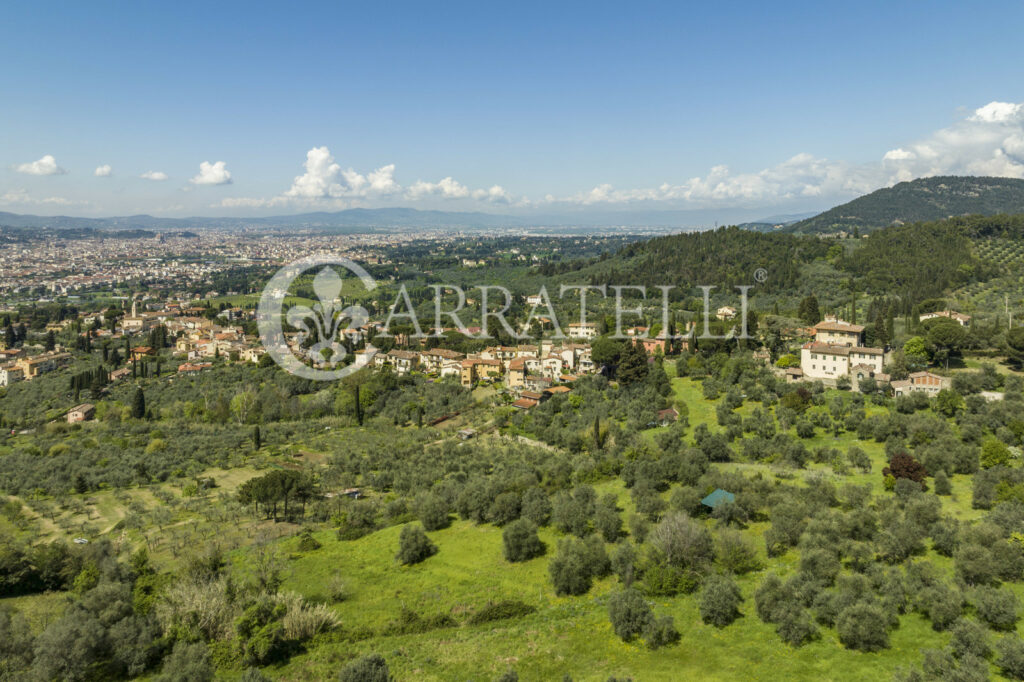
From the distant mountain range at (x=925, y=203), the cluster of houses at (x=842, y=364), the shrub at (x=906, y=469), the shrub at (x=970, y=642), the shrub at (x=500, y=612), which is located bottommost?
the shrub at (x=500, y=612)

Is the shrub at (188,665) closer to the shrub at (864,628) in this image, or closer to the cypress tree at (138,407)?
the shrub at (864,628)

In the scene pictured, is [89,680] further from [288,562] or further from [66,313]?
[66,313]

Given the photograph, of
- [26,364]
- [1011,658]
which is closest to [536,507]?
[1011,658]

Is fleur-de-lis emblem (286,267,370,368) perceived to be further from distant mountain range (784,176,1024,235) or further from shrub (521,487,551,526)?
distant mountain range (784,176,1024,235)

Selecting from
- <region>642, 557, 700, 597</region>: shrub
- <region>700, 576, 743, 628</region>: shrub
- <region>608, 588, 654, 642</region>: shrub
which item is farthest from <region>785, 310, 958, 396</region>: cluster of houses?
<region>608, 588, 654, 642</region>: shrub

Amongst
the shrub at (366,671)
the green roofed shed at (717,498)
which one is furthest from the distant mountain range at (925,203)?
the shrub at (366,671)

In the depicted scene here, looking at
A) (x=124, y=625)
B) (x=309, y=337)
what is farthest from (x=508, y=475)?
(x=309, y=337)
